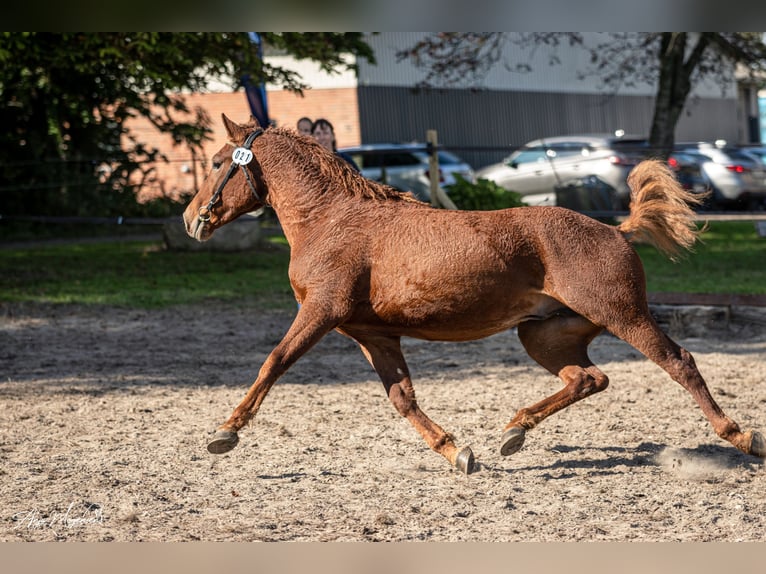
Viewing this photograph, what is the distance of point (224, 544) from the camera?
169 inches

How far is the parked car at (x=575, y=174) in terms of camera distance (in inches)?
622

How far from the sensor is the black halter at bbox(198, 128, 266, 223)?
543 cm

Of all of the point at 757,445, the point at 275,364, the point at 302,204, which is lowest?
the point at 757,445

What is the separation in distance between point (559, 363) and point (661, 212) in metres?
0.95

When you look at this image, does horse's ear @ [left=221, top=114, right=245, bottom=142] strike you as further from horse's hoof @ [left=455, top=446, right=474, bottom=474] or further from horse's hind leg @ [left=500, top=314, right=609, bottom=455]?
horse's hoof @ [left=455, top=446, right=474, bottom=474]

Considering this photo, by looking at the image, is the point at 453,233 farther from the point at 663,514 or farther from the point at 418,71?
the point at 418,71

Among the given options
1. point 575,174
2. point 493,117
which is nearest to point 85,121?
point 575,174

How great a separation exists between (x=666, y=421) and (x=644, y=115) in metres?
37.0

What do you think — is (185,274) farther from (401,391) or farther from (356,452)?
(401,391)

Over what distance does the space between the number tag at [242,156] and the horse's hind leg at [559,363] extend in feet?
5.53

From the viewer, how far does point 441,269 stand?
5043 millimetres

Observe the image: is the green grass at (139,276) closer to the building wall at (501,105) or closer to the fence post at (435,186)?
the fence post at (435,186)

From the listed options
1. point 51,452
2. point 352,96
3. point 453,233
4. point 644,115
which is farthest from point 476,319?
point 644,115

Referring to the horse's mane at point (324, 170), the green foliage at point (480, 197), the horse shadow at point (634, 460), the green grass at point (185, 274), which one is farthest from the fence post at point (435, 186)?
the horse's mane at point (324, 170)
